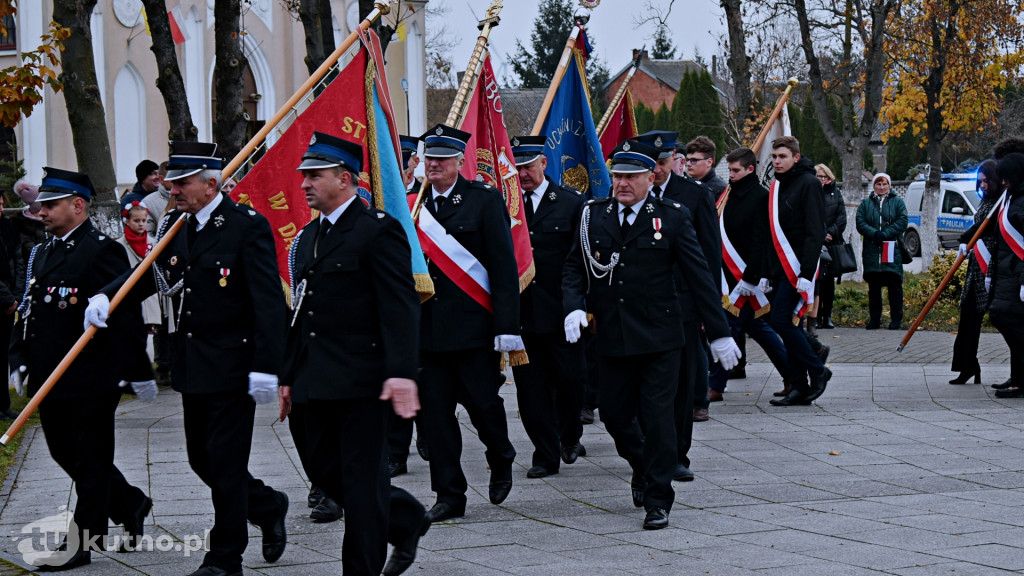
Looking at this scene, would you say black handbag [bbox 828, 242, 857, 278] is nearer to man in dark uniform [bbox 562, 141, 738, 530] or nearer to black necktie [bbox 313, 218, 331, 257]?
man in dark uniform [bbox 562, 141, 738, 530]

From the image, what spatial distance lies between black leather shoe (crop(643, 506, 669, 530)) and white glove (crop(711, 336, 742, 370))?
871 mm

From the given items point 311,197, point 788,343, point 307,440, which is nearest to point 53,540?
point 307,440

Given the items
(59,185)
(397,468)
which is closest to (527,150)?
(397,468)

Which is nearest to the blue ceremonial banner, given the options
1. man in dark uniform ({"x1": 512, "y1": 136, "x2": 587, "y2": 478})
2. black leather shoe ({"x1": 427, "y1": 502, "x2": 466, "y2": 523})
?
man in dark uniform ({"x1": 512, "y1": 136, "x2": 587, "y2": 478})

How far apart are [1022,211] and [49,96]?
22.0m

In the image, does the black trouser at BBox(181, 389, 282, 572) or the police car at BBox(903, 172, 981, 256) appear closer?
the black trouser at BBox(181, 389, 282, 572)

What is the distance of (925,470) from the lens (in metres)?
8.00

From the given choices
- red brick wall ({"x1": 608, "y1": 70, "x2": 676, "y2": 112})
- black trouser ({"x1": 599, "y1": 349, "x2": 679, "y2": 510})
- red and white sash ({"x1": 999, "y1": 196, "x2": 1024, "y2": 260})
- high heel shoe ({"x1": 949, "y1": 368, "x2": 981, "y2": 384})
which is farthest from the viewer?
red brick wall ({"x1": 608, "y1": 70, "x2": 676, "y2": 112})

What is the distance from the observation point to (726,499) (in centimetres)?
723

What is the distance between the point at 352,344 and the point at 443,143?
2.21 meters

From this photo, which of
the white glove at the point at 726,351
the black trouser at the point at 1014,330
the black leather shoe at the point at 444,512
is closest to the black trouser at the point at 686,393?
the white glove at the point at 726,351

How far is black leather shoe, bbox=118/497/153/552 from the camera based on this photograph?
242 inches

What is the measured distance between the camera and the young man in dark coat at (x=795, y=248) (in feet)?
33.3

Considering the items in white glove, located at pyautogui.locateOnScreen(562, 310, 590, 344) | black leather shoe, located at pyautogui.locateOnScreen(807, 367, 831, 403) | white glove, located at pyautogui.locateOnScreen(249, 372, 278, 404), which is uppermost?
white glove, located at pyautogui.locateOnScreen(562, 310, 590, 344)
